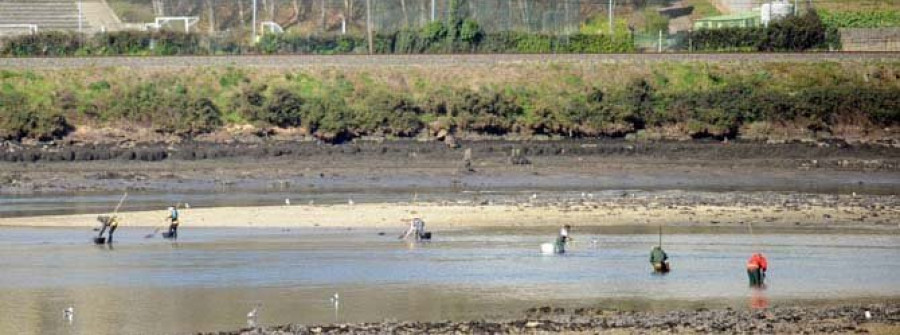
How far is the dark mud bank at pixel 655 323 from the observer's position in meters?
26.3

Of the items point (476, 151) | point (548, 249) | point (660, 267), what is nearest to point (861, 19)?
point (476, 151)

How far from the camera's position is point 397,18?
78.4 m

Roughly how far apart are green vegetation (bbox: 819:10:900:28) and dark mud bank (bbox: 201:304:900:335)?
5018 cm

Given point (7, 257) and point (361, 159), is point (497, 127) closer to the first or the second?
point (361, 159)

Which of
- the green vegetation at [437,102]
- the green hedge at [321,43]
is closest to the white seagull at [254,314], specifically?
the green vegetation at [437,102]

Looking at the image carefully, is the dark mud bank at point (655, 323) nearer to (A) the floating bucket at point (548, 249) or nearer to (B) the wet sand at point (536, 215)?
(A) the floating bucket at point (548, 249)

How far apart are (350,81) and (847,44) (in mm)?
23956

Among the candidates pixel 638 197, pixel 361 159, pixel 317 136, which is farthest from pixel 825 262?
pixel 317 136

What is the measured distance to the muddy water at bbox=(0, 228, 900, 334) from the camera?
28625mm

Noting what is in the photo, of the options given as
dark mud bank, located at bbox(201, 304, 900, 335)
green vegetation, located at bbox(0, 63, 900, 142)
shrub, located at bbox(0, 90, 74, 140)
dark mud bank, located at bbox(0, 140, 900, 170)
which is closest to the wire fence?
green vegetation, located at bbox(0, 63, 900, 142)

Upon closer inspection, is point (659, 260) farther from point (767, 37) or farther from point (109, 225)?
point (767, 37)

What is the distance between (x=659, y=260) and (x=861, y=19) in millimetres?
48044

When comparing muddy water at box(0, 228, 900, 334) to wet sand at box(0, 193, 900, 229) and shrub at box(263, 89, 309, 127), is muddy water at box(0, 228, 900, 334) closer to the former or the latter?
wet sand at box(0, 193, 900, 229)

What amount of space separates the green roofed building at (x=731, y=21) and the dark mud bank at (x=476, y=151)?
17967mm
